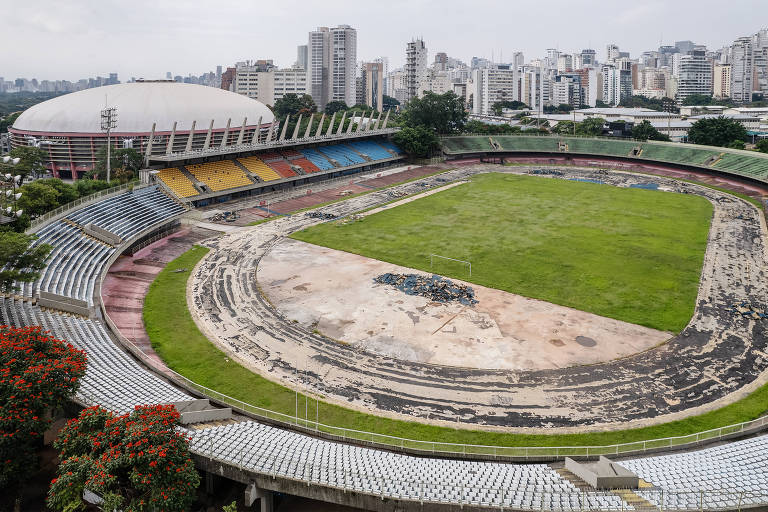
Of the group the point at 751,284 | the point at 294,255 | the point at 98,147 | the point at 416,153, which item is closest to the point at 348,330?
the point at 294,255

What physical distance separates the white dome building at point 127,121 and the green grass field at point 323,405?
1707 inches

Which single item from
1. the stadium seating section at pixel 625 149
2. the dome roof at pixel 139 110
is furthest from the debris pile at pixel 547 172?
the dome roof at pixel 139 110

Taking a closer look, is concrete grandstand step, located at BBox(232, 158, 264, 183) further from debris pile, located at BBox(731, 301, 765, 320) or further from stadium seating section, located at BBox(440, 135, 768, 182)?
debris pile, located at BBox(731, 301, 765, 320)

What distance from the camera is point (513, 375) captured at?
29188mm

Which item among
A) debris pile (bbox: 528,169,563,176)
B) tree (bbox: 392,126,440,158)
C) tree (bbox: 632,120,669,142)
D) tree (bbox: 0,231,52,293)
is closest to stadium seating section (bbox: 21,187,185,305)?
tree (bbox: 0,231,52,293)

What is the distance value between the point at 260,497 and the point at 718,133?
103436mm

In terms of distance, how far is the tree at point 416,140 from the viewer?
3716 inches

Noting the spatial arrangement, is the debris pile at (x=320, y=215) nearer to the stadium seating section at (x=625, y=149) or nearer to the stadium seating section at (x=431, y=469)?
the stadium seating section at (x=431, y=469)

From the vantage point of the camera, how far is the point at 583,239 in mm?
53500

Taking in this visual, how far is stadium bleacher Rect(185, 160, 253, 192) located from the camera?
→ 219 feet

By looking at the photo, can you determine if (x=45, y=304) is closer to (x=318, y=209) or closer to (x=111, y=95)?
(x=318, y=209)

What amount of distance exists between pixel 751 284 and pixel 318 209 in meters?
44.4

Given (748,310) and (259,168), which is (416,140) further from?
(748,310)

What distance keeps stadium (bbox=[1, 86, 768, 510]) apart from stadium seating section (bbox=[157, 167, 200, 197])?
0.25m
